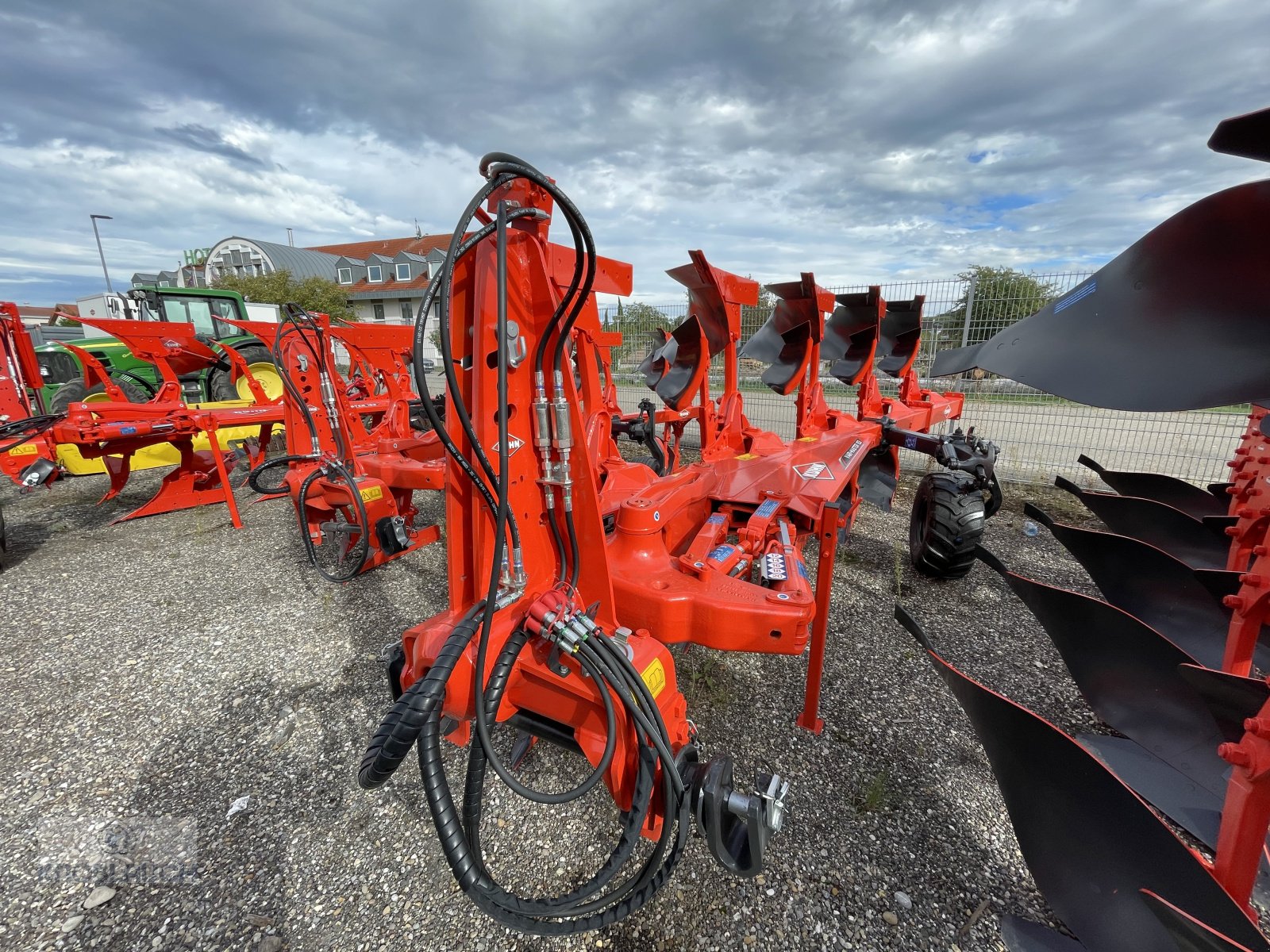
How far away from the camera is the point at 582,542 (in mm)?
1687

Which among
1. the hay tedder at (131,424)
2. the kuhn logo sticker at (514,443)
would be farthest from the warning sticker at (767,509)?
the hay tedder at (131,424)

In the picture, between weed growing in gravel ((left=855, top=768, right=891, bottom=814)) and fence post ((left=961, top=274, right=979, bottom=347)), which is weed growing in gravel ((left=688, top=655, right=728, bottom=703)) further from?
fence post ((left=961, top=274, right=979, bottom=347))

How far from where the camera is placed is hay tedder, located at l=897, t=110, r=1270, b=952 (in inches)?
40.3

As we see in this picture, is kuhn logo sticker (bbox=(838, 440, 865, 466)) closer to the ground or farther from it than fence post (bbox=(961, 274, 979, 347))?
closer to the ground

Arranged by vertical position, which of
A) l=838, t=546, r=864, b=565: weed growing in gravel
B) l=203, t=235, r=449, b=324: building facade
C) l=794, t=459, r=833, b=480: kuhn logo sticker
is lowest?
l=838, t=546, r=864, b=565: weed growing in gravel

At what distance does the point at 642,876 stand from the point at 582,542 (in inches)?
36.0

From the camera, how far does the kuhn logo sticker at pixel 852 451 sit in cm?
337

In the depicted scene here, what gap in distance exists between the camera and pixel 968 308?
7.46m

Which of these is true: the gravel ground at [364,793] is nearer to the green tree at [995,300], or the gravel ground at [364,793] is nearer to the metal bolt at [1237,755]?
the metal bolt at [1237,755]

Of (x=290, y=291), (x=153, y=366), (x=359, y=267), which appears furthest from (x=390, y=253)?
(x=153, y=366)

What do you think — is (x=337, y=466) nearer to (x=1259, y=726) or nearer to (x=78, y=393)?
(x=1259, y=726)

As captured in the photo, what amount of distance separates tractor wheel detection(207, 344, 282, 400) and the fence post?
10.9 m

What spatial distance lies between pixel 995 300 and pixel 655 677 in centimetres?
808

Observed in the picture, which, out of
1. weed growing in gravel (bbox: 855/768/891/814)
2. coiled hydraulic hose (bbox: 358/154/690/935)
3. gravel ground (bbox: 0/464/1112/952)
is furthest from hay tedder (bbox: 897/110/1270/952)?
coiled hydraulic hose (bbox: 358/154/690/935)
